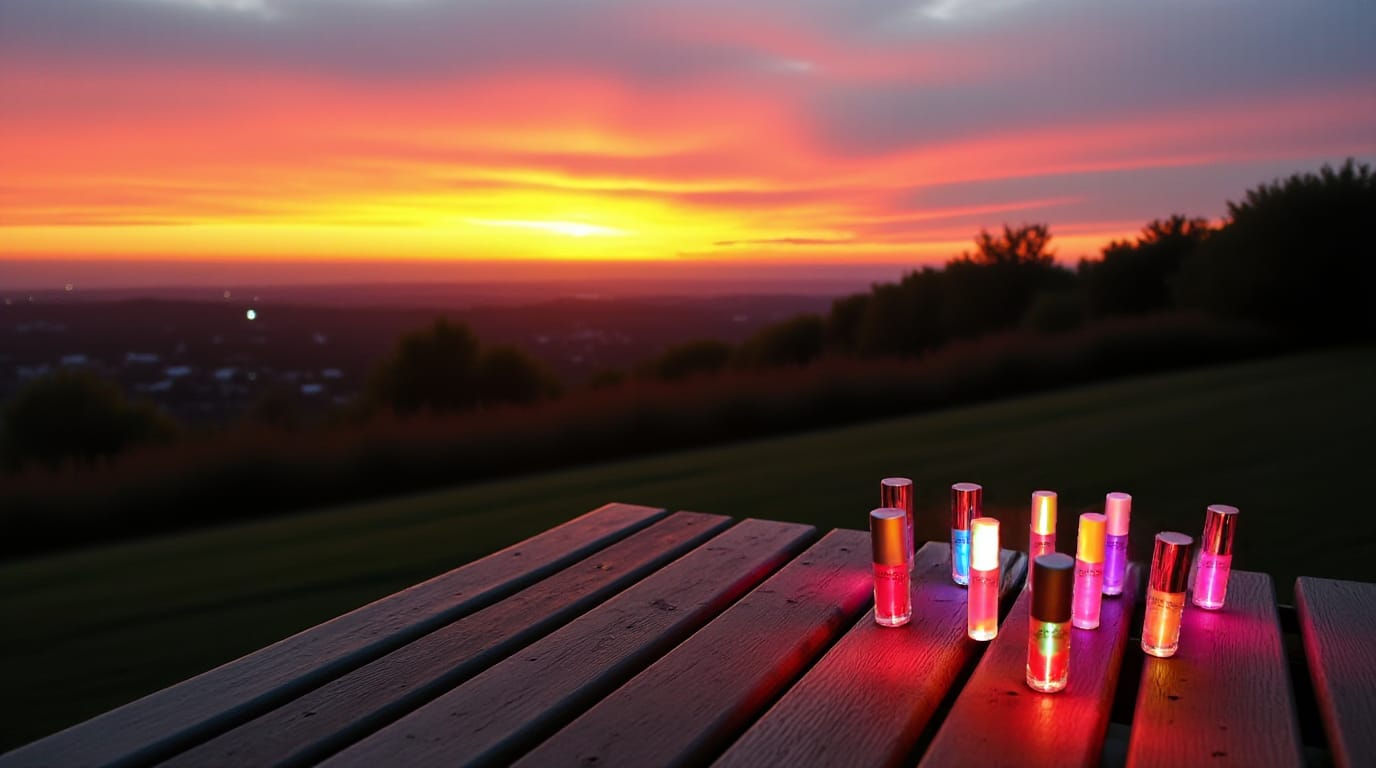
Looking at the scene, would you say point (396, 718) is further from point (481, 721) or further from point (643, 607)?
point (643, 607)

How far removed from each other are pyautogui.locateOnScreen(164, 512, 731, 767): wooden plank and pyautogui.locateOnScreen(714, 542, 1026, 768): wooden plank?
0.53 meters

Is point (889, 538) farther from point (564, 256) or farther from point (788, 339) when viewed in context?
point (788, 339)

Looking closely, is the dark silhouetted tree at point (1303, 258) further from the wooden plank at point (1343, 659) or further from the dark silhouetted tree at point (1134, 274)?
the wooden plank at point (1343, 659)

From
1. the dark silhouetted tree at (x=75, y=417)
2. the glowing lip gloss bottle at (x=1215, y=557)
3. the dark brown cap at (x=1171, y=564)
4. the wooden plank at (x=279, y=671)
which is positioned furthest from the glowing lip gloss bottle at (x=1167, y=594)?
the dark silhouetted tree at (x=75, y=417)

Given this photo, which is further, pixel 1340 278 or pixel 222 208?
pixel 1340 278

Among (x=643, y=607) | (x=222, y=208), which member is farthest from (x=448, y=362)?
(x=643, y=607)

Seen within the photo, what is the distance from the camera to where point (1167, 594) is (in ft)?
4.76

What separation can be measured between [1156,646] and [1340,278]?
15.3 metres

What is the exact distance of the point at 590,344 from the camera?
15.1 metres

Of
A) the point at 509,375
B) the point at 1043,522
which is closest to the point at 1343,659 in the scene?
the point at 1043,522

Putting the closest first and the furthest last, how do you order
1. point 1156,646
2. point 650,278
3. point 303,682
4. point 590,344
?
1. point 303,682
2. point 1156,646
3. point 590,344
4. point 650,278

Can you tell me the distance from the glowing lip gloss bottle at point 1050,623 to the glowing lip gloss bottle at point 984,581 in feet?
0.55

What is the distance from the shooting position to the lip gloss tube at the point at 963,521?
1.81 m

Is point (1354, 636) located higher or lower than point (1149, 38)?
lower
